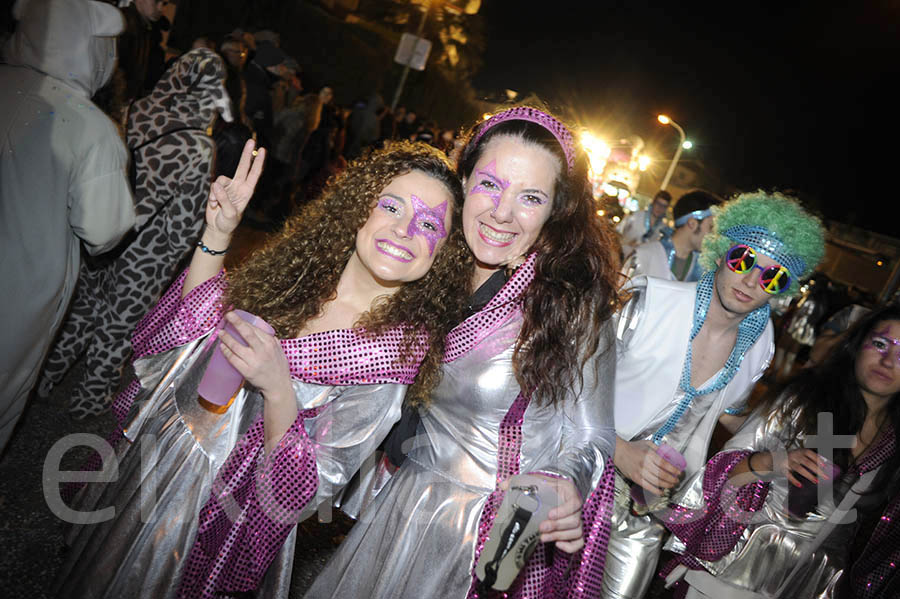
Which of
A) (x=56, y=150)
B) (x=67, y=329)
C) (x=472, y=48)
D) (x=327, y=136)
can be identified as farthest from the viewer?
(x=472, y=48)

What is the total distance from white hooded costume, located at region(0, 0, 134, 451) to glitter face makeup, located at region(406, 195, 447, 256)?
4.41ft

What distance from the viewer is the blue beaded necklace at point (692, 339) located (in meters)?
2.91

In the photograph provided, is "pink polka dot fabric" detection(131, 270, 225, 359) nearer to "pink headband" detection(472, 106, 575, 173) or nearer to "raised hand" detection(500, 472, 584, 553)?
"pink headband" detection(472, 106, 575, 173)

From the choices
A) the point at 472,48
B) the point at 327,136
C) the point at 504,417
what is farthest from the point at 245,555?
the point at 472,48

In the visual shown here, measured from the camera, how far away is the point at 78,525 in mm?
2234

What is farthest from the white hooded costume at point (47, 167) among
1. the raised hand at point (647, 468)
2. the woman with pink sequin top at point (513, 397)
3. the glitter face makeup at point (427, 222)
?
the raised hand at point (647, 468)

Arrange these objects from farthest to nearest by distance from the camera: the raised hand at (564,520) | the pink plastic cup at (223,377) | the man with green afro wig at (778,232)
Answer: the man with green afro wig at (778,232) → the pink plastic cup at (223,377) → the raised hand at (564,520)

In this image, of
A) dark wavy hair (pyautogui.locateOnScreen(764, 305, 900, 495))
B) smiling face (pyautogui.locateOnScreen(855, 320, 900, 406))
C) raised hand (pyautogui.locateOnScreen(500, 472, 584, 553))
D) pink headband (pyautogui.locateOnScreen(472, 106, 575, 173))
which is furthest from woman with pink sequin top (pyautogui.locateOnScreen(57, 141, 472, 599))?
smiling face (pyautogui.locateOnScreen(855, 320, 900, 406))

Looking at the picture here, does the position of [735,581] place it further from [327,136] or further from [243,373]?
[327,136]

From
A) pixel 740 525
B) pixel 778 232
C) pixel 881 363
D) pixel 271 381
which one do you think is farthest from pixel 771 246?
pixel 271 381

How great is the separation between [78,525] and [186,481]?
2.05 feet

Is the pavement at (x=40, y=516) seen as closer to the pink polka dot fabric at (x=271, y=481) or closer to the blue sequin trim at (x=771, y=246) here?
the pink polka dot fabric at (x=271, y=481)

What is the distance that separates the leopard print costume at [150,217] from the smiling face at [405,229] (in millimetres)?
1767

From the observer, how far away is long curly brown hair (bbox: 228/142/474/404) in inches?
84.7
